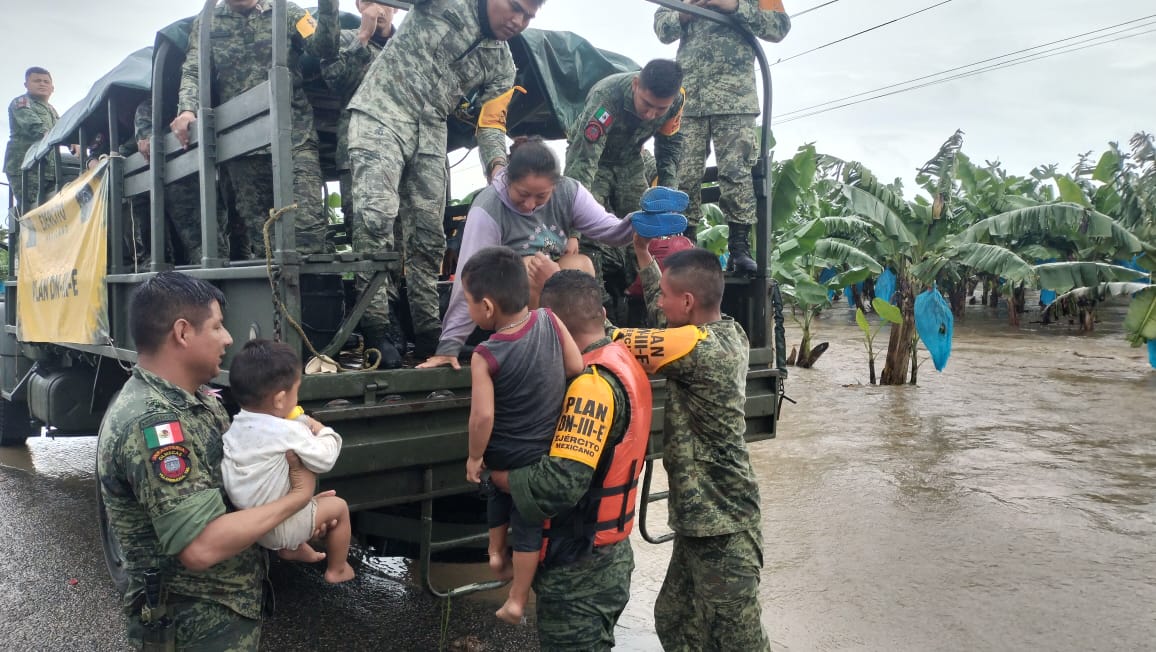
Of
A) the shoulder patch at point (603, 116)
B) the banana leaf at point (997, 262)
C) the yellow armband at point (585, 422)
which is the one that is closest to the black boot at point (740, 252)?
the shoulder patch at point (603, 116)

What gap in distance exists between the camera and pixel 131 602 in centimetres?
170

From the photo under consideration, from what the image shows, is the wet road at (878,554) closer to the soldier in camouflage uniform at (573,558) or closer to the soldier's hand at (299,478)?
the soldier in camouflage uniform at (573,558)

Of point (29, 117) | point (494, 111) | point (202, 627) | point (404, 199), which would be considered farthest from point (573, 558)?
point (29, 117)

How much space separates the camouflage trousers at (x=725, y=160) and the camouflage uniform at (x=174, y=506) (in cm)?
289

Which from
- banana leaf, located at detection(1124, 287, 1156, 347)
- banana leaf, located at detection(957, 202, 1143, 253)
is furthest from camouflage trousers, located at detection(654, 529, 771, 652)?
banana leaf, located at detection(1124, 287, 1156, 347)

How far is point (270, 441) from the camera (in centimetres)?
175

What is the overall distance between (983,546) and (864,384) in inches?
256

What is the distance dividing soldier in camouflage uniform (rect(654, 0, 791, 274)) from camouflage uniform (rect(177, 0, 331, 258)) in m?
1.85

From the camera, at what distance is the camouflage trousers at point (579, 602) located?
2.05 m

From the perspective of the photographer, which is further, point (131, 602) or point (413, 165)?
point (413, 165)

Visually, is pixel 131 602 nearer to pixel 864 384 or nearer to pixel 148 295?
pixel 148 295

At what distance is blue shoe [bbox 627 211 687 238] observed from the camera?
8.30 ft

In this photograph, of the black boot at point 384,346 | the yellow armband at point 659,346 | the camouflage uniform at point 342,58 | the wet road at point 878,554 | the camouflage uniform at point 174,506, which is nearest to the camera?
the camouflage uniform at point 174,506

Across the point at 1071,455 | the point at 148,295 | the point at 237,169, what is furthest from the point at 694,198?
the point at 1071,455
